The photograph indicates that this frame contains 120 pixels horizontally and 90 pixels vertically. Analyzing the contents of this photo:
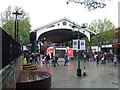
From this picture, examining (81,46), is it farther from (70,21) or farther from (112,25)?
(112,25)

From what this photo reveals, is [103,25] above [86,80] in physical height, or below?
above

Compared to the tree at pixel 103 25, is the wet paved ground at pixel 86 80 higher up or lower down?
lower down

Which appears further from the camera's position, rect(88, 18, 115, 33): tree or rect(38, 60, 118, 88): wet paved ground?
rect(88, 18, 115, 33): tree

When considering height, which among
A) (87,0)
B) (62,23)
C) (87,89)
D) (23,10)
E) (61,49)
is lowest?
(87,89)

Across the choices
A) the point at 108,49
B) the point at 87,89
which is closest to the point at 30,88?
the point at 87,89

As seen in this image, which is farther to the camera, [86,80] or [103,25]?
[103,25]

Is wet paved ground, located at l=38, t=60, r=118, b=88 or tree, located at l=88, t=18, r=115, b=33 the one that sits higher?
tree, located at l=88, t=18, r=115, b=33

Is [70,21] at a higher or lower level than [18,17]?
higher

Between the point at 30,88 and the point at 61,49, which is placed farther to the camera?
the point at 61,49

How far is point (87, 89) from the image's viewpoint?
7430 mm

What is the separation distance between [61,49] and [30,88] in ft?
68.8

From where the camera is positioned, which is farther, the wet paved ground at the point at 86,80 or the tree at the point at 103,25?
the tree at the point at 103,25

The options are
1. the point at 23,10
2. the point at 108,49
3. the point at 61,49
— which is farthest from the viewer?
the point at 108,49

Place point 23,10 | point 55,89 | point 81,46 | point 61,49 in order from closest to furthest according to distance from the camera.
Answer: point 55,89
point 81,46
point 61,49
point 23,10
